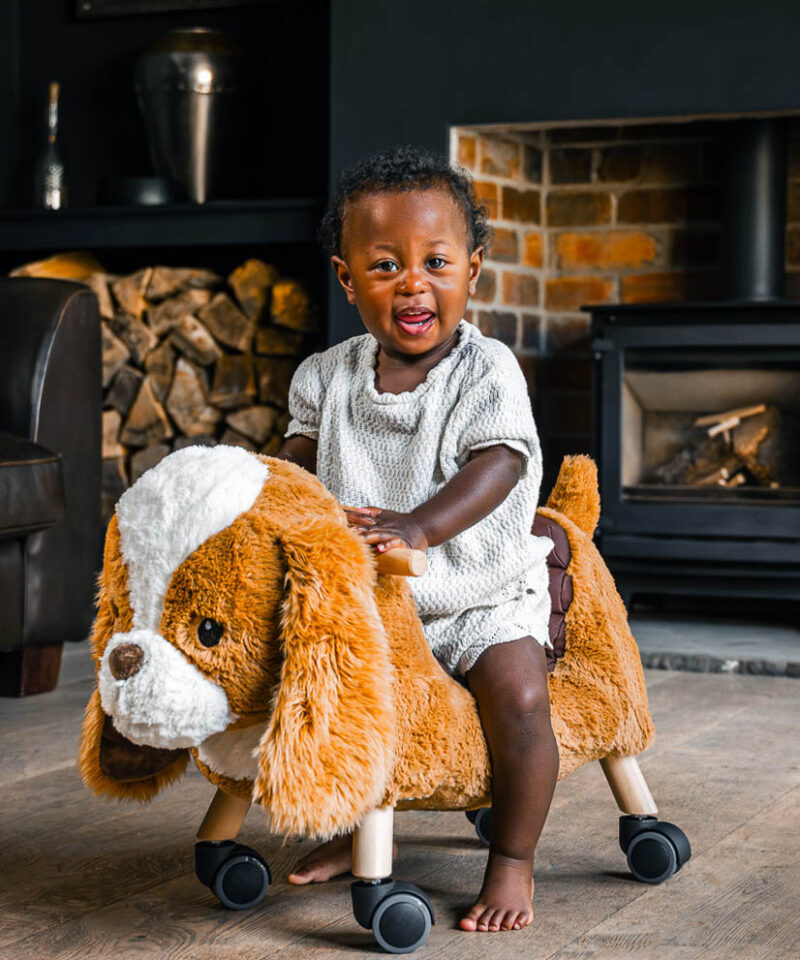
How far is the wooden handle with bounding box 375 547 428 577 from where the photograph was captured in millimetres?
1087

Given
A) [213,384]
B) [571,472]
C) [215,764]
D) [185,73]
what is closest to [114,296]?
[213,384]

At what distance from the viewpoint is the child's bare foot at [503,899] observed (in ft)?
3.87

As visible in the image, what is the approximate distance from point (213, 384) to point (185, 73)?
0.71 metres

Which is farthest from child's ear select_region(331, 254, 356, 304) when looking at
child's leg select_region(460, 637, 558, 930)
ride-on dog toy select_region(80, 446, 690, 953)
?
child's leg select_region(460, 637, 558, 930)

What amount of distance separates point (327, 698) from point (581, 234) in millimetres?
2288

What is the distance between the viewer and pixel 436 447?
49.9 inches

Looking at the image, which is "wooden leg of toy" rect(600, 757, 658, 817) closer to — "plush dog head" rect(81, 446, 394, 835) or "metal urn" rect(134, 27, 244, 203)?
"plush dog head" rect(81, 446, 394, 835)

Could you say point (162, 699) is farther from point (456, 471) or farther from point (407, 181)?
point (407, 181)

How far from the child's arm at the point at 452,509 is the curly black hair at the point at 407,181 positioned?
0.80ft

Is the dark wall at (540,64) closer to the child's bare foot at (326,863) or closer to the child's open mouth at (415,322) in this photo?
the child's open mouth at (415,322)

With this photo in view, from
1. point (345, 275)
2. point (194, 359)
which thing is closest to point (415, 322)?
point (345, 275)

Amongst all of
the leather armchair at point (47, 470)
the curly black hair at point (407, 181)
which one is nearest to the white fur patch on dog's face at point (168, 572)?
the curly black hair at point (407, 181)

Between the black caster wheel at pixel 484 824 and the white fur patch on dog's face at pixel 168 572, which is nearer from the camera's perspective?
the white fur patch on dog's face at pixel 168 572

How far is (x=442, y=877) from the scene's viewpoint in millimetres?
1338
